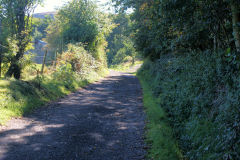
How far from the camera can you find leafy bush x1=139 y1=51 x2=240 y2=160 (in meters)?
4.01

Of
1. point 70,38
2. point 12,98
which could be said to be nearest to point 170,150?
point 12,98

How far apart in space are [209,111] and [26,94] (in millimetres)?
7655

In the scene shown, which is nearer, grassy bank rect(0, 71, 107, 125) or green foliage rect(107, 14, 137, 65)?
grassy bank rect(0, 71, 107, 125)

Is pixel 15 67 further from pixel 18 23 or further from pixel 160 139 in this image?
pixel 160 139

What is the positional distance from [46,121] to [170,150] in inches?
174

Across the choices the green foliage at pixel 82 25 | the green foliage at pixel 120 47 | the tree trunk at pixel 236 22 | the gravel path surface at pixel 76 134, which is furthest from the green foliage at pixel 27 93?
the green foliage at pixel 120 47

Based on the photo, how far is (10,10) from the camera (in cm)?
1291

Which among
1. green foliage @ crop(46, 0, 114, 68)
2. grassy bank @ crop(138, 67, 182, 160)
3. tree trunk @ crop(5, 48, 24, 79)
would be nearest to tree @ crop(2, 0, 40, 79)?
tree trunk @ crop(5, 48, 24, 79)

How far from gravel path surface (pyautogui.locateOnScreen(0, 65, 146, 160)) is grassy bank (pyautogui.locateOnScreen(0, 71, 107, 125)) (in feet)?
1.39

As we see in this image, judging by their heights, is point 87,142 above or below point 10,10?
below

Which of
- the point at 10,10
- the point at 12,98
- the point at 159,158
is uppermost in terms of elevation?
the point at 10,10

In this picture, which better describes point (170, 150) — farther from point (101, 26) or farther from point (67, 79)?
point (101, 26)

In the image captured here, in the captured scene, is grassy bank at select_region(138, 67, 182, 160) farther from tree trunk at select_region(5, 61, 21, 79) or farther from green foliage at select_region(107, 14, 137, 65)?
green foliage at select_region(107, 14, 137, 65)

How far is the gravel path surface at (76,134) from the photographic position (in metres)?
Answer: 5.29
